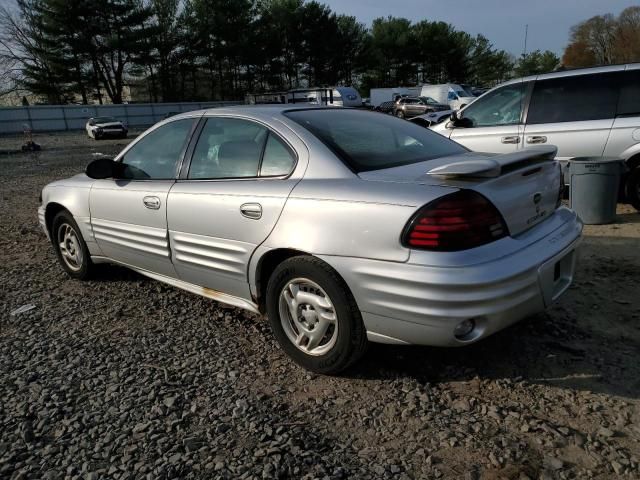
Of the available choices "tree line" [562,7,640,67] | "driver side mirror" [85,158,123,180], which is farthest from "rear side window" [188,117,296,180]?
"tree line" [562,7,640,67]

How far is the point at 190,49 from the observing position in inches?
2018

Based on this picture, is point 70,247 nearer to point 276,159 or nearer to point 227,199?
point 227,199

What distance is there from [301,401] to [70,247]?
320 cm

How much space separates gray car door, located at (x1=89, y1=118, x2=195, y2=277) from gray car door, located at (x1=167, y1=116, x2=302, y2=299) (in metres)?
0.16

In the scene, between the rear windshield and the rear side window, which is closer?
the rear windshield

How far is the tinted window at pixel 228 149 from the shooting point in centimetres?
318

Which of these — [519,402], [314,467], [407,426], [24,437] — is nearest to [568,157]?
[519,402]

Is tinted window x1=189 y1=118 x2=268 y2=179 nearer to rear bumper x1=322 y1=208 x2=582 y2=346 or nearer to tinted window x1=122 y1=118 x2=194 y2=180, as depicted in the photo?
tinted window x1=122 y1=118 x2=194 y2=180

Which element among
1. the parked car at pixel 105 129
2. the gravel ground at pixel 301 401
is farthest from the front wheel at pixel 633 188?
the parked car at pixel 105 129

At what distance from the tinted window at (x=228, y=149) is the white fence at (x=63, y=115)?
106 feet

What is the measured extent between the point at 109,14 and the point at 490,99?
157 ft

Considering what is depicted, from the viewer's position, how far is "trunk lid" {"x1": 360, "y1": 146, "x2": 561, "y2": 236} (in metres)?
2.44

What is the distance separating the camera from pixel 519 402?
8.32ft

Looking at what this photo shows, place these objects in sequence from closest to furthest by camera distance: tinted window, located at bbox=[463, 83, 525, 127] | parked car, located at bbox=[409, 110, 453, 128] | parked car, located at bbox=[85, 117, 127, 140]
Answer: tinted window, located at bbox=[463, 83, 525, 127] → parked car, located at bbox=[409, 110, 453, 128] → parked car, located at bbox=[85, 117, 127, 140]
